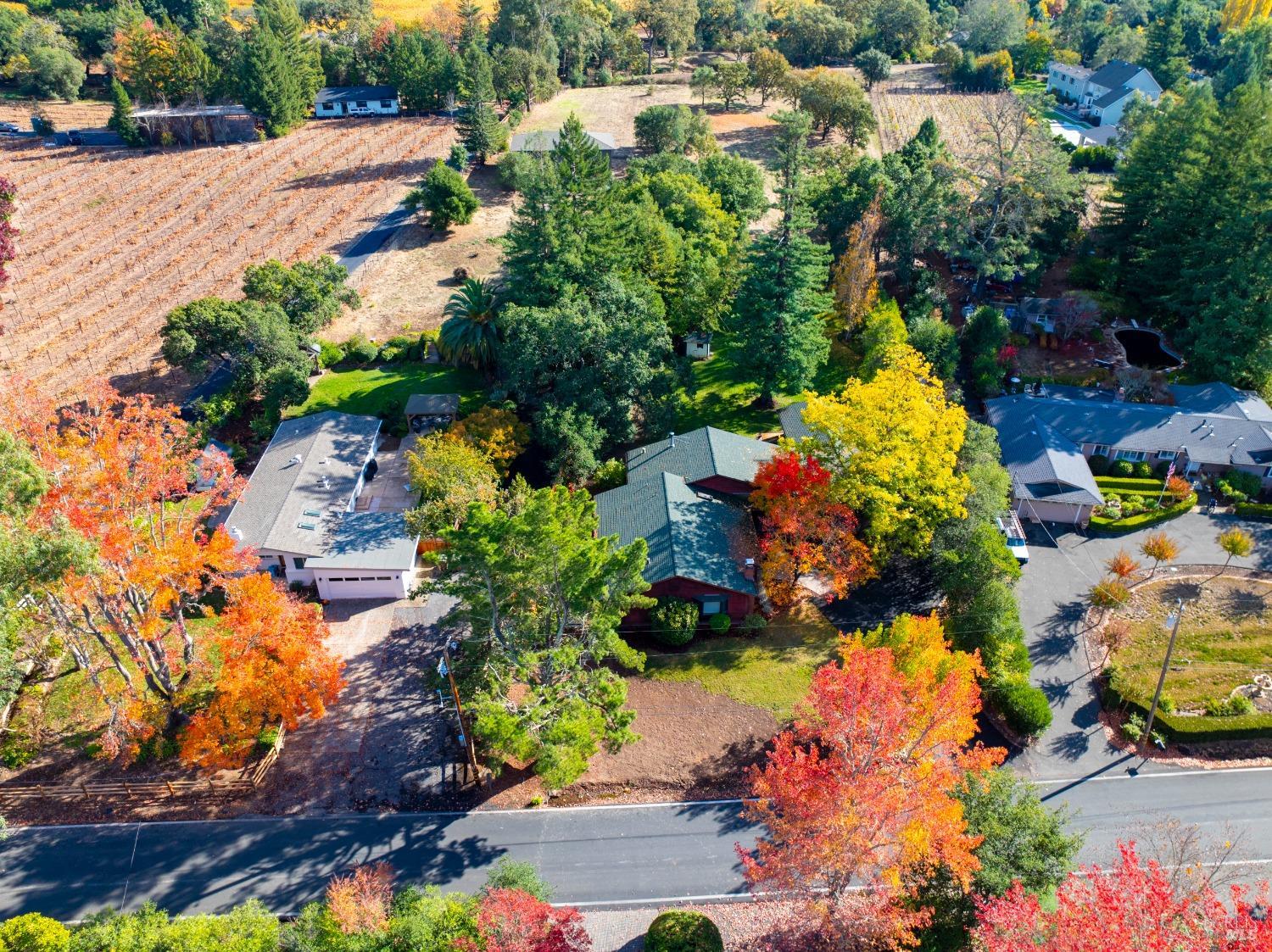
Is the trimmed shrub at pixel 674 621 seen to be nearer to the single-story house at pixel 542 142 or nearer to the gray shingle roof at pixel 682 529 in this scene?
the gray shingle roof at pixel 682 529

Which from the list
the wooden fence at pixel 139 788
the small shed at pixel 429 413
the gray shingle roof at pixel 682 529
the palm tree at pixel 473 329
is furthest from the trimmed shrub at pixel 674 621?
the palm tree at pixel 473 329

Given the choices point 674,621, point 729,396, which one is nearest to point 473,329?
point 729,396

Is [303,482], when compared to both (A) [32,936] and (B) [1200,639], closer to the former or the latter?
(A) [32,936]

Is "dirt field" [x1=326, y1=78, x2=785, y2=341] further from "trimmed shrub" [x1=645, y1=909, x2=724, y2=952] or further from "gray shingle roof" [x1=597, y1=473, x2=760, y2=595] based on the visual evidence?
"trimmed shrub" [x1=645, y1=909, x2=724, y2=952]

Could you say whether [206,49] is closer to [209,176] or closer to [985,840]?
[209,176]

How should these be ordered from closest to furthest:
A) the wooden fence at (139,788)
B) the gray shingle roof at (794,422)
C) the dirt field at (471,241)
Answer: the wooden fence at (139,788) → the gray shingle roof at (794,422) → the dirt field at (471,241)

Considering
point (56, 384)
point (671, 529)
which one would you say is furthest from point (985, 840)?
point (56, 384)
